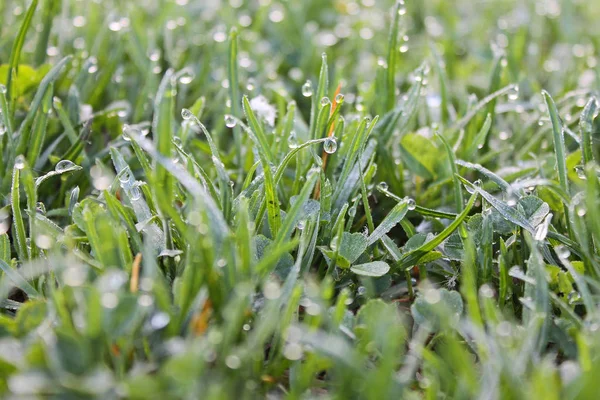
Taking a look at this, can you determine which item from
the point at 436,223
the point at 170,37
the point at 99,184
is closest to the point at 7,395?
the point at 99,184

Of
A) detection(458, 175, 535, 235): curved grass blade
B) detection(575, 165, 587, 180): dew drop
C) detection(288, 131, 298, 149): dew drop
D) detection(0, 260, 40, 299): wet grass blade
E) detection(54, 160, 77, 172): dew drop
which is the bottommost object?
detection(0, 260, 40, 299): wet grass blade

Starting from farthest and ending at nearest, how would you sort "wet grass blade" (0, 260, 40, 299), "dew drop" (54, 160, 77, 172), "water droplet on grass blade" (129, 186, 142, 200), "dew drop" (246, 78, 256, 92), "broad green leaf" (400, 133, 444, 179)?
"dew drop" (246, 78, 256, 92) < "broad green leaf" (400, 133, 444, 179) < "dew drop" (54, 160, 77, 172) < "water droplet on grass blade" (129, 186, 142, 200) < "wet grass blade" (0, 260, 40, 299)

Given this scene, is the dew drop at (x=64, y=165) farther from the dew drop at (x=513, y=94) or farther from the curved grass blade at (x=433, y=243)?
the dew drop at (x=513, y=94)

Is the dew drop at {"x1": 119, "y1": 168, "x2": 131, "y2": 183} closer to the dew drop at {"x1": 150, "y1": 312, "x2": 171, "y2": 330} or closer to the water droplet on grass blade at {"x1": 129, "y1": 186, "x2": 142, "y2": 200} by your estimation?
the water droplet on grass blade at {"x1": 129, "y1": 186, "x2": 142, "y2": 200}

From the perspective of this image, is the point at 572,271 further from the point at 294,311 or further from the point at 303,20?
the point at 303,20

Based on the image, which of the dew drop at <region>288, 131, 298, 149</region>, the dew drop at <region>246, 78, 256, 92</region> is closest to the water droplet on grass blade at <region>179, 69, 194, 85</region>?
the dew drop at <region>246, 78, 256, 92</region>

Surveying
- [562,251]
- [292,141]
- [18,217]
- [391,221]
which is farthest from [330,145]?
[18,217]

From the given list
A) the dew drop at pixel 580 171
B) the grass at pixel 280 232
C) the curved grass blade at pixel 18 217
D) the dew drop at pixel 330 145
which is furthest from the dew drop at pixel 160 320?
the dew drop at pixel 580 171

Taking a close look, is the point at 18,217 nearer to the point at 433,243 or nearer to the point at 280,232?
the point at 280,232
